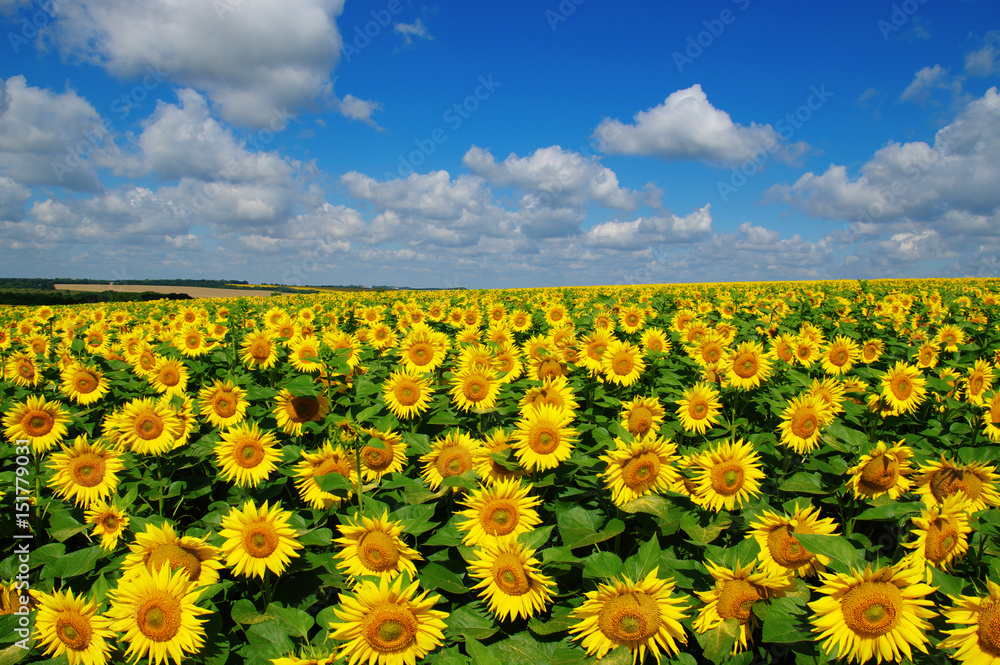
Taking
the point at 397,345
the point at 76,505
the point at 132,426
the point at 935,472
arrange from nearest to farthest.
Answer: the point at 935,472, the point at 76,505, the point at 132,426, the point at 397,345

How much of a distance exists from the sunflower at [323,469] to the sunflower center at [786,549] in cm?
259

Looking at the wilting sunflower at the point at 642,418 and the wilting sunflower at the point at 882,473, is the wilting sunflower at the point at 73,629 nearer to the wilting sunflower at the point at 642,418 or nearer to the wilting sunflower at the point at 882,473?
the wilting sunflower at the point at 642,418

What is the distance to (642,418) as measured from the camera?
11.4 ft

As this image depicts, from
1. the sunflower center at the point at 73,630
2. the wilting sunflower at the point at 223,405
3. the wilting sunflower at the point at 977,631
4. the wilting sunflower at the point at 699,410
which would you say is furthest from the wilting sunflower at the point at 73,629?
the wilting sunflower at the point at 699,410

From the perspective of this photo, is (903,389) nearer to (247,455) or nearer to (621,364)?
(621,364)

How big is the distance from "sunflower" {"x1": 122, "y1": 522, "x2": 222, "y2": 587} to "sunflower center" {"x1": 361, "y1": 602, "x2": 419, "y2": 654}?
105 cm

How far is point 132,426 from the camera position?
3.96 m

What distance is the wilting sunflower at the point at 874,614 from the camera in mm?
1850

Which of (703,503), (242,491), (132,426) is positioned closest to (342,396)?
(242,491)

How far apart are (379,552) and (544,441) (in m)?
1.17

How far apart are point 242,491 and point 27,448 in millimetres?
2004

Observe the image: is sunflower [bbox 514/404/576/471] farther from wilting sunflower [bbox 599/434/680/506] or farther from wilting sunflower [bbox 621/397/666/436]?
wilting sunflower [bbox 621/397/666/436]

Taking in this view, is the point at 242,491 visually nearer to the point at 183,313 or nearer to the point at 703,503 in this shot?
the point at 703,503

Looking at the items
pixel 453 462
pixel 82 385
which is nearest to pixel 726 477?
pixel 453 462
